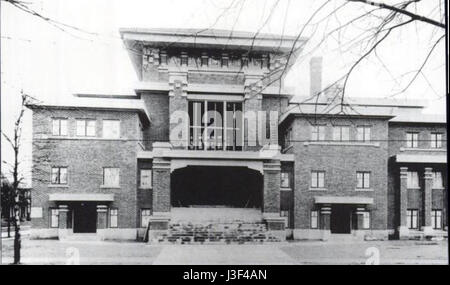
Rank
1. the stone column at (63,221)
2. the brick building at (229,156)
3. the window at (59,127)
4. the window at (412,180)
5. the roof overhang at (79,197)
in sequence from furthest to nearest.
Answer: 1. the window at (412,180)
2. the roof overhang at (79,197)
3. the stone column at (63,221)
4. the brick building at (229,156)
5. the window at (59,127)

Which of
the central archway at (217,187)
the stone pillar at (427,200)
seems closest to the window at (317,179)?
the central archway at (217,187)

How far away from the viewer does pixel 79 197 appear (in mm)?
10070

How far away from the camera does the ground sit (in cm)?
709

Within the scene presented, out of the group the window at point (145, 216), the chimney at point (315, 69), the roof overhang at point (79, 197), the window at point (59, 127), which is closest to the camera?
the chimney at point (315, 69)

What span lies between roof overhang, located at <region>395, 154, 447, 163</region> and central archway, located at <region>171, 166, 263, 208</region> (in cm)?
364

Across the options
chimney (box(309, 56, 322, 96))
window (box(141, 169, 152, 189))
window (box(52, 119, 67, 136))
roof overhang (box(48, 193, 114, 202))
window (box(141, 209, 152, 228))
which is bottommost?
window (box(141, 209, 152, 228))

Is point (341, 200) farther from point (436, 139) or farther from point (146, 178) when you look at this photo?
point (146, 178)

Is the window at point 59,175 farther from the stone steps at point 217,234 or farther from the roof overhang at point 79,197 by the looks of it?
the stone steps at point 217,234

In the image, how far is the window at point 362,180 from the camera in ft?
32.0

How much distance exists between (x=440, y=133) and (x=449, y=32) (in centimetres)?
448

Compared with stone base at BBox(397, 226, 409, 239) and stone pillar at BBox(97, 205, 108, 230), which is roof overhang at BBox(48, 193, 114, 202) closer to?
stone pillar at BBox(97, 205, 108, 230)

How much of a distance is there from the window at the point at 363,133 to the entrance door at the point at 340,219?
5.12 ft

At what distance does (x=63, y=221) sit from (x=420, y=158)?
28.1 ft

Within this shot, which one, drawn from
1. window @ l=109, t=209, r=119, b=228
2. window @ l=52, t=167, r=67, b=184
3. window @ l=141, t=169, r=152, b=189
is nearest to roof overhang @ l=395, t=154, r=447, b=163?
window @ l=141, t=169, r=152, b=189
